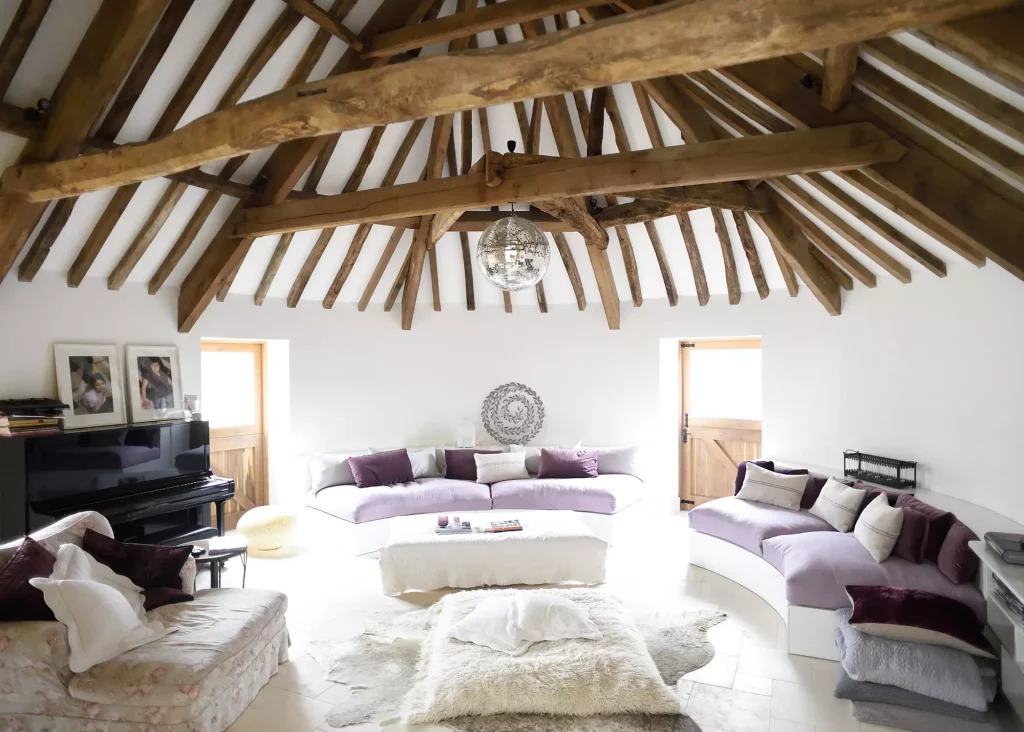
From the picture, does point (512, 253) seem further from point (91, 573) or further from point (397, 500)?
point (91, 573)

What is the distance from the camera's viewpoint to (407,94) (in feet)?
9.52

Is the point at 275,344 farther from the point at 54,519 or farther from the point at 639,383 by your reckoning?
the point at 639,383

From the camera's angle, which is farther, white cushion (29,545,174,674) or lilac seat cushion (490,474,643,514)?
lilac seat cushion (490,474,643,514)

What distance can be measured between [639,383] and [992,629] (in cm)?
461

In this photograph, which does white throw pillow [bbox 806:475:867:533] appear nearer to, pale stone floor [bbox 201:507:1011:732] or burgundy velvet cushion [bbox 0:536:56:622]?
pale stone floor [bbox 201:507:1011:732]

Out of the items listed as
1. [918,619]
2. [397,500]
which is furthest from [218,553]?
[918,619]

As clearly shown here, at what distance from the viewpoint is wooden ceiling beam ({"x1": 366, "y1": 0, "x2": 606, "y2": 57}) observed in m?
4.09

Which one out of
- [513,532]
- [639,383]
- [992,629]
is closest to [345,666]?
[513,532]

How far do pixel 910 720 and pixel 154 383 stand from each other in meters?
5.90

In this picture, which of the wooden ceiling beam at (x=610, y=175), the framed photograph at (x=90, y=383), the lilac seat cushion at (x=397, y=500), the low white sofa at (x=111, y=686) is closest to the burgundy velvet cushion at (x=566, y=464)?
the lilac seat cushion at (x=397, y=500)

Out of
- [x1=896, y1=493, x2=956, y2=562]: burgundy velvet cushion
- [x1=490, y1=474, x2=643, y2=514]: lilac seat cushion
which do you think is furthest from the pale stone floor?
[x1=896, y1=493, x2=956, y2=562]: burgundy velvet cushion

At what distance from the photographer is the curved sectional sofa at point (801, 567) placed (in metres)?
4.15

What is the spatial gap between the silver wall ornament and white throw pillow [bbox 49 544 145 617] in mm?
4815

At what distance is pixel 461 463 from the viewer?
287 inches
